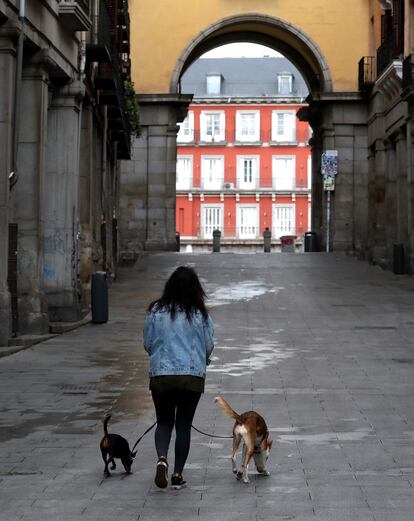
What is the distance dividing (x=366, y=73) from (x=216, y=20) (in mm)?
6178

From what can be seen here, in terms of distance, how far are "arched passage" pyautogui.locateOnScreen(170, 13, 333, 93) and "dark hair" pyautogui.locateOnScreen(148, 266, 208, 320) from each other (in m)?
37.4

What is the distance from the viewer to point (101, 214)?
1165 inches

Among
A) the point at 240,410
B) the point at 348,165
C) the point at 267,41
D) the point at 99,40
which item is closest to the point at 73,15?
the point at 99,40

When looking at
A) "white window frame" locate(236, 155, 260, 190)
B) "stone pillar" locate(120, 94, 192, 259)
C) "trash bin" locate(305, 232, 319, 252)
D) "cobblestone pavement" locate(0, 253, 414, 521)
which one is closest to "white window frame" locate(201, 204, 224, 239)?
"white window frame" locate(236, 155, 260, 190)

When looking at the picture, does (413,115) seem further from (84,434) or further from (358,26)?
(84,434)

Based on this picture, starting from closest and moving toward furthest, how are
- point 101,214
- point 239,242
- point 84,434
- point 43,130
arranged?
point 84,434 < point 43,130 < point 101,214 < point 239,242

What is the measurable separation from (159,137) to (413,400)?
33.1 metres

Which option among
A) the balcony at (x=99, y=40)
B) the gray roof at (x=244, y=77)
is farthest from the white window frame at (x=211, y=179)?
the balcony at (x=99, y=40)

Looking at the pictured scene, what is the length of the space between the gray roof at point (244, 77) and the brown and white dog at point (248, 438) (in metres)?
80.8

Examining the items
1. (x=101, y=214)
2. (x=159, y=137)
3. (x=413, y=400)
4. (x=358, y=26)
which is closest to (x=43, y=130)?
(x=413, y=400)

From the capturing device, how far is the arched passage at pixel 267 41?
44.9 metres

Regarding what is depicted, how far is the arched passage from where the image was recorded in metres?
44.9

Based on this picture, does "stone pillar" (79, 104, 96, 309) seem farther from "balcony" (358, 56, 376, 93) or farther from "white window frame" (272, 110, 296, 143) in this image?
"white window frame" (272, 110, 296, 143)

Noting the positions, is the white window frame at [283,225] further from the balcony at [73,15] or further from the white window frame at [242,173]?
the balcony at [73,15]
